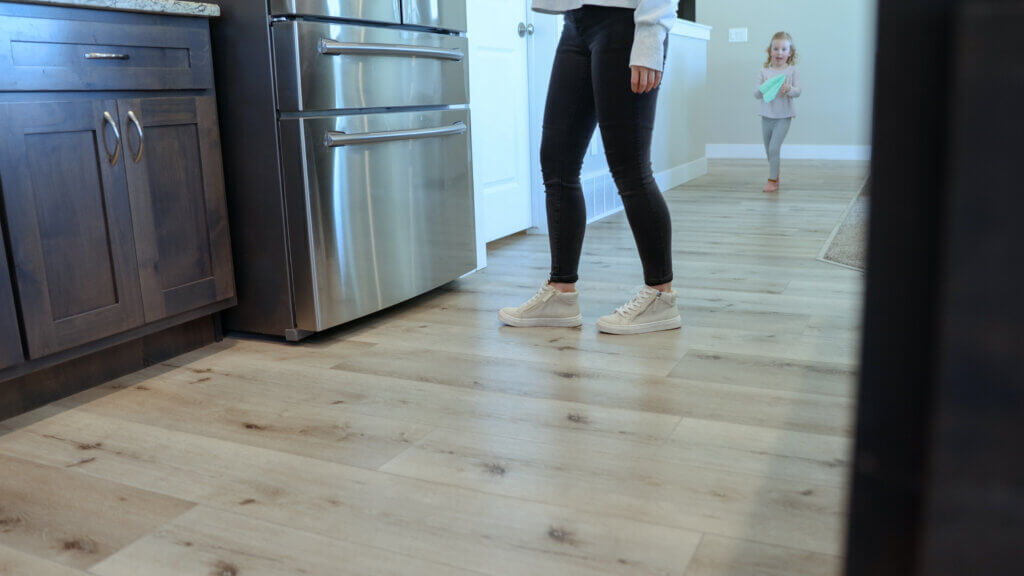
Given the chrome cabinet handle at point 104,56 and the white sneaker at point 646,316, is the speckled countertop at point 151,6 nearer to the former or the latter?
the chrome cabinet handle at point 104,56

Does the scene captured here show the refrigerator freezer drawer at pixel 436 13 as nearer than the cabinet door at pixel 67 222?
No

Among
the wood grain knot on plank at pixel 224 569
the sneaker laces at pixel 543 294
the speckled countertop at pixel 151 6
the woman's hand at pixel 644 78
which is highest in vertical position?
the speckled countertop at pixel 151 6

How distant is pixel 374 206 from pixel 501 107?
1.26 meters

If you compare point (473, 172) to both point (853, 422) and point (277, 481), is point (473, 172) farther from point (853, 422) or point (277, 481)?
point (853, 422)

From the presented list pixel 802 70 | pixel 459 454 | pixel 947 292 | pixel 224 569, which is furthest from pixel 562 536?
pixel 802 70

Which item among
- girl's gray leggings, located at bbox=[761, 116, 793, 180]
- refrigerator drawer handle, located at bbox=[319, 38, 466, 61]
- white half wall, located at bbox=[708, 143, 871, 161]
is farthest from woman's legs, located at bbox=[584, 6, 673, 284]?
white half wall, located at bbox=[708, 143, 871, 161]

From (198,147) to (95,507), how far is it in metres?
0.93

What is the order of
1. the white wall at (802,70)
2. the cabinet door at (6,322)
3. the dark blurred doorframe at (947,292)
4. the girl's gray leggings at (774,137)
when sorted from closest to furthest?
the dark blurred doorframe at (947,292), the cabinet door at (6,322), the girl's gray leggings at (774,137), the white wall at (802,70)

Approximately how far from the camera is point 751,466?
1.32 m

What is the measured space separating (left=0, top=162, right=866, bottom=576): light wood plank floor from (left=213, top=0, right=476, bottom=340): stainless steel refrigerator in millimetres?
131

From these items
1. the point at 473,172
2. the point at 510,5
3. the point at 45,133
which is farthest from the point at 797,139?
the point at 45,133

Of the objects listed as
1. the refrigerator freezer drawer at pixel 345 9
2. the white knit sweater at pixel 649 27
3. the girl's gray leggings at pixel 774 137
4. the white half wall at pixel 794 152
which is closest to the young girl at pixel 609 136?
the white knit sweater at pixel 649 27

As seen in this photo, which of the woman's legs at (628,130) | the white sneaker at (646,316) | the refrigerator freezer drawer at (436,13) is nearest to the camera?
the woman's legs at (628,130)

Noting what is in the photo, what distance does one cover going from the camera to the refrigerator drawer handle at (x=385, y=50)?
1.93 metres
